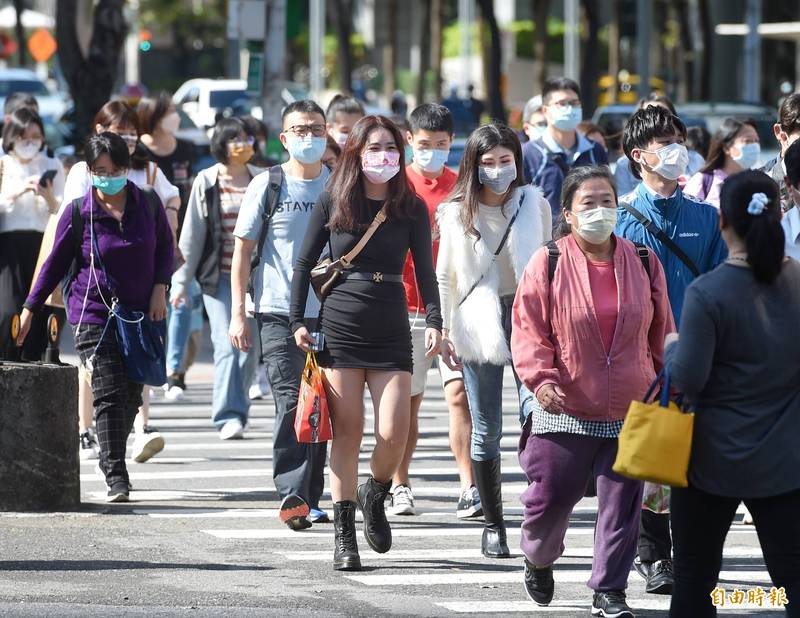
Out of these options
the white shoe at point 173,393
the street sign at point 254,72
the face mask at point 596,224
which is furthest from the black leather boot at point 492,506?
the street sign at point 254,72

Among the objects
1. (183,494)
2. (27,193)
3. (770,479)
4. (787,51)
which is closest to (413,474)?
(183,494)

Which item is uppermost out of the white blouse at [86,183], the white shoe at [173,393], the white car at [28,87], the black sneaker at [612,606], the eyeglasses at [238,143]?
the white car at [28,87]

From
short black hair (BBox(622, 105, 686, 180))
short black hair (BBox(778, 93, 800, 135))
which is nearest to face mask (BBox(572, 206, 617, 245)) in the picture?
short black hair (BBox(622, 105, 686, 180))

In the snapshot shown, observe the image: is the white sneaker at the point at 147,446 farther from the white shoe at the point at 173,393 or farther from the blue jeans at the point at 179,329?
the white shoe at the point at 173,393

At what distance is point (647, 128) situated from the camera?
786cm

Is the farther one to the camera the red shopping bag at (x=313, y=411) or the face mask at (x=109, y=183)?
the face mask at (x=109, y=183)

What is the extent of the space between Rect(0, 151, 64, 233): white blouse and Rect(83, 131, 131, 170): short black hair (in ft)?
6.48

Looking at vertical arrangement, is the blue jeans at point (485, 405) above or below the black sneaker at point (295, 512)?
above

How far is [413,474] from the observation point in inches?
429

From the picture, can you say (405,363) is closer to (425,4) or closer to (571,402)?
(571,402)

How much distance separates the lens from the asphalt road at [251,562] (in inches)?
279

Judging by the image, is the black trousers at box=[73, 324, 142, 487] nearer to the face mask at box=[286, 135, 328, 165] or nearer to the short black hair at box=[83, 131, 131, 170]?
the short black hair at box=[83, 131, 131, 170]

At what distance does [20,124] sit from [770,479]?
22.8 feet

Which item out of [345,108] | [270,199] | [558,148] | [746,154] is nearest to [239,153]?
[345,108]
